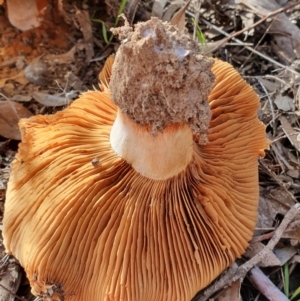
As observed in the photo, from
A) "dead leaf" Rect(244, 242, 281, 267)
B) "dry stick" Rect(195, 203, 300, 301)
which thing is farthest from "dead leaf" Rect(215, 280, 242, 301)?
"dead leaf" Rect(244, 242, 281, 267)

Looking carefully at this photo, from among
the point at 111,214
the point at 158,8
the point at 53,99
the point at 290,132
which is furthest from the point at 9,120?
the point at 290,132

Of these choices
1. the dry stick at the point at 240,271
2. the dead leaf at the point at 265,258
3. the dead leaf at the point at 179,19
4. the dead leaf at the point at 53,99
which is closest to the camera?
the dry stick at the point at 240,271

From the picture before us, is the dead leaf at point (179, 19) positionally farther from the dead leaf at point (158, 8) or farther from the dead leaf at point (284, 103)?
the dead leaf at point (284, 103)

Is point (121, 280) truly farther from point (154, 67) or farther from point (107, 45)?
point (107, 45)

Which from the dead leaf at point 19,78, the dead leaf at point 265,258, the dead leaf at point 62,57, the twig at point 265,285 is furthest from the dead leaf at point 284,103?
the dead leaf at point 19,78

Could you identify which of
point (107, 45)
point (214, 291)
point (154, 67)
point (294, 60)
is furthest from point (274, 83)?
point (154, 67)

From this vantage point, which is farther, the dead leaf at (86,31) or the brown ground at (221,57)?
the dead leaf at (86,31)

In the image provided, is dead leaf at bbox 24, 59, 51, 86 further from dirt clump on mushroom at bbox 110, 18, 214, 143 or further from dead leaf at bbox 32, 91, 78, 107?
dirt clump on mushroom at bbox 110, 18, 214, 143

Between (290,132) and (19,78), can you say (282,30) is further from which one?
(19,78)
